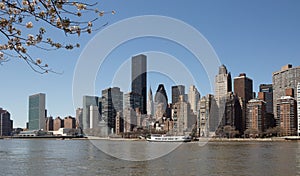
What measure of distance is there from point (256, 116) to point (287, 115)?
1327 centimetres

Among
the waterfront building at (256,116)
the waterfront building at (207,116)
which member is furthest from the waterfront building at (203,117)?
the waterfront building at (256,116)

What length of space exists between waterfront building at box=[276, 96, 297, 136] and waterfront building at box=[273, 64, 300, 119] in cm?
1077

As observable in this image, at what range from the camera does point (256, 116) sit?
162 metres

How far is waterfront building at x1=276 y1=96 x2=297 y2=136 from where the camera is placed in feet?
523

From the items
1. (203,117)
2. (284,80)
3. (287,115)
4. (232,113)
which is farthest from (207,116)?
(284,80)

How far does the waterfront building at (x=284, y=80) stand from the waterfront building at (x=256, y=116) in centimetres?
1692

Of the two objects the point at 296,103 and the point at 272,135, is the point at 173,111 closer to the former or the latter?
the point at 272,135

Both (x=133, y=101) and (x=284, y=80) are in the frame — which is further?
Answer: (x=284, y=80)

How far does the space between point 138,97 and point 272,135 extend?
85211mm

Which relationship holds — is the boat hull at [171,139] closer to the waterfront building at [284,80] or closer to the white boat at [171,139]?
the white boat at [171,139]

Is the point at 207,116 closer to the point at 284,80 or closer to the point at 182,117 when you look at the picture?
the point at 182,117

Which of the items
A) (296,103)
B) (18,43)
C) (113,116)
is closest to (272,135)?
(296,103)

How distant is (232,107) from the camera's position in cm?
16038

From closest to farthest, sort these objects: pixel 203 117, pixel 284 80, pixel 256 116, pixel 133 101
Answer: pixel 133 101 < pixel 203 117 < pixel 256 116 < pixel 284 80
